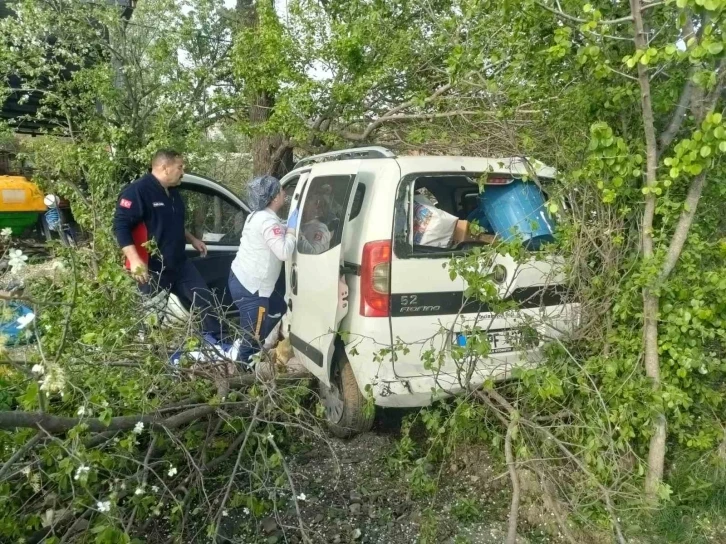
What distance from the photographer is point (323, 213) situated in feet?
14.6

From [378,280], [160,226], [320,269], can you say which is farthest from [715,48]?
[160,226]

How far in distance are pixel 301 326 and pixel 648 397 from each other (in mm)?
2462

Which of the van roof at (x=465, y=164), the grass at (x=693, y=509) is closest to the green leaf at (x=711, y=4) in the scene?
the van roof at (x=465, y=164)

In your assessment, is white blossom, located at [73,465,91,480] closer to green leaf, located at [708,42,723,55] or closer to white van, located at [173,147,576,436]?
white van, located at [173,147,576,436]

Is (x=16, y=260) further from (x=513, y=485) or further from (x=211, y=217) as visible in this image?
(x=211, y=217)

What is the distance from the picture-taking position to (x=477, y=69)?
439 cm

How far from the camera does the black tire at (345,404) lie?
13.7ft

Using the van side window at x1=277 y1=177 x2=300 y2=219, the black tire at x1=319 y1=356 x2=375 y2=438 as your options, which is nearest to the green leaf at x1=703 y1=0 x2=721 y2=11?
the black tire at x1=319 y1=356 x2=375 y2=438

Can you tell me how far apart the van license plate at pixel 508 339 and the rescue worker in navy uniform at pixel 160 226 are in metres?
2.12

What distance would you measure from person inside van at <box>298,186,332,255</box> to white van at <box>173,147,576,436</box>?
1.7 inches

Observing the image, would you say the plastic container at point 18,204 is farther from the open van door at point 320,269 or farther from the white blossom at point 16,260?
the white blossom at point 16,260

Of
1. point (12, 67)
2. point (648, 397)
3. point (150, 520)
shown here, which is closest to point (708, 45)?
point (648, 397)

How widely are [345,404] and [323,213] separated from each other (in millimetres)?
1402

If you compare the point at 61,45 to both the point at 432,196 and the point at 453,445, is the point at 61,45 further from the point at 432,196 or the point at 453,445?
the point at 453,445
